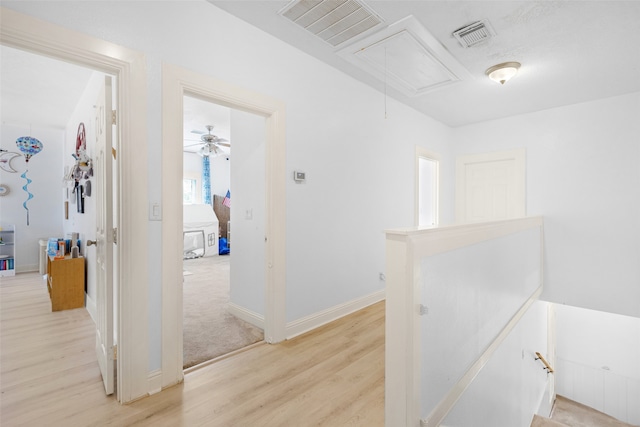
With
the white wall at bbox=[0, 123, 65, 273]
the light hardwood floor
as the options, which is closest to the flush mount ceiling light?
the light hardwood floor

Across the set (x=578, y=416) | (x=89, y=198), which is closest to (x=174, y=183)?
(x=89, y=198)

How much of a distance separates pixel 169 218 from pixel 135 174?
33cm

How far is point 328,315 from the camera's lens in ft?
9.65

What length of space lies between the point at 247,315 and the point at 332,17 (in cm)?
280

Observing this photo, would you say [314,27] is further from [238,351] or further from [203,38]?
[238,351]

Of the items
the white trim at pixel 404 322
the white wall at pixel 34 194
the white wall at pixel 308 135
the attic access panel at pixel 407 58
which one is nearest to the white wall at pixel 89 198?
the white wall at pixel 308 135

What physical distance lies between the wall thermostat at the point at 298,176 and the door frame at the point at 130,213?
4.00 ft

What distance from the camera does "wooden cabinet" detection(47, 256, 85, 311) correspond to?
3303 mm

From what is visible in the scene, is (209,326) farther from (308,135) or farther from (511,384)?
(511,384)

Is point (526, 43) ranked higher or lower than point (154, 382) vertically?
higher

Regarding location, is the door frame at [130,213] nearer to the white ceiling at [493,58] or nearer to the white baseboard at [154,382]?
the white baseboard at [154,382]

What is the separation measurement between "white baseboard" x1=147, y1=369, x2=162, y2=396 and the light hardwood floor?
4cm

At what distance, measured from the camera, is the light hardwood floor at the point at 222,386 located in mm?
1603

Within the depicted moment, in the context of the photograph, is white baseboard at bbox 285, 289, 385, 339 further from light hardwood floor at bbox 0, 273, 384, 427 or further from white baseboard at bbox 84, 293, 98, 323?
white baseboard at bbox 84, 293, 98, 323
